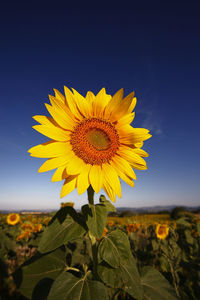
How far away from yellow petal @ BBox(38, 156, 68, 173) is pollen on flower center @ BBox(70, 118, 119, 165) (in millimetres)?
185

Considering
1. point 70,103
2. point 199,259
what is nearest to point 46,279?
point 70,103

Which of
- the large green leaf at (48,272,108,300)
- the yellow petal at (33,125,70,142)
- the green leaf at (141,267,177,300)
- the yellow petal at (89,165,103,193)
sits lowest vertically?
the green leaf at (141,267,177,300)

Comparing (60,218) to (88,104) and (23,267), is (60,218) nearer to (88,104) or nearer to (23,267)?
(23,267)

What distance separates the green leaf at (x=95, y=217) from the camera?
4.74 ft

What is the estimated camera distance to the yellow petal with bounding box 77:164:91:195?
1665mm

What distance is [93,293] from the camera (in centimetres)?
142

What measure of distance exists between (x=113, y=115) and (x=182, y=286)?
152 inches

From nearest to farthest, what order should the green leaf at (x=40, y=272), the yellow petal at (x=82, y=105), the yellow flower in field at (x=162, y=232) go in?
the green leaf at (x=40, y=272)
the yellow petal at (x=82, y=105)
the yellow flower in field at (x=162, y=232)

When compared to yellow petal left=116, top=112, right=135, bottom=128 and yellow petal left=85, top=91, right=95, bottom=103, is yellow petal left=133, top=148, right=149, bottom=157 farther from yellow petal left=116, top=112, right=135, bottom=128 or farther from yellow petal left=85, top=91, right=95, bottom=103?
yellow petal left=85, top=91, right=95, bottom=103

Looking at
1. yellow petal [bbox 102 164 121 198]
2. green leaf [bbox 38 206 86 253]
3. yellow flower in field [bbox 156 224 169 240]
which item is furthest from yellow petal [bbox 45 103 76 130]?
yellow flower in field [bbox 156 224 169 240]

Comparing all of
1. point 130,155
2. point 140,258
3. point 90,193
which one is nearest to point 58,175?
point 90,193

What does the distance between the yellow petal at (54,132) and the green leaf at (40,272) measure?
1142 mm

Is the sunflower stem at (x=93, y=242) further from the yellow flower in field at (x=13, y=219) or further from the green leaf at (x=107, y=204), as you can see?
the yellow flower in field at (x=13, y=219)

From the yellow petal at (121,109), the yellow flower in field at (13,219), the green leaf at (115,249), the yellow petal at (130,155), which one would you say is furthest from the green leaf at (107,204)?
the yellow flower in field at (13,219)
